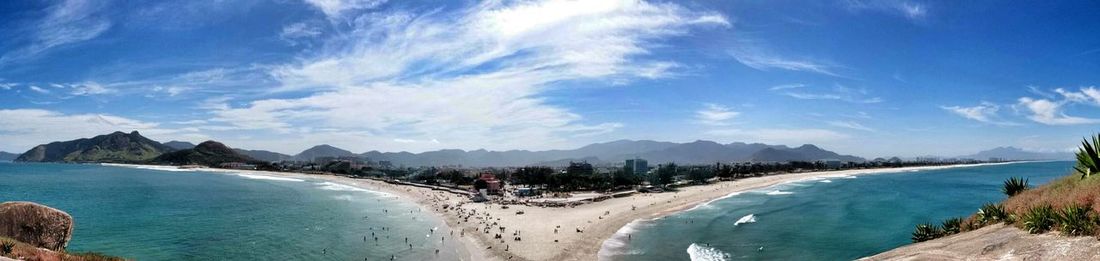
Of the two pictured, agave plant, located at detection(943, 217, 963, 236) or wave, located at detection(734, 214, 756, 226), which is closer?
agave plant, located at detection(943, 217, 963, 236)

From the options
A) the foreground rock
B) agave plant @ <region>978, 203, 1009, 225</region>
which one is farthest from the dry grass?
agave plant @ <region>978, 203, 1009, 225</region>

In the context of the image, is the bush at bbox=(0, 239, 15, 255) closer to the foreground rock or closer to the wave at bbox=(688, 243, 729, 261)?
the foreground rock

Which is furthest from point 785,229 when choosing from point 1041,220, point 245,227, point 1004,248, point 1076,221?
point 245,227

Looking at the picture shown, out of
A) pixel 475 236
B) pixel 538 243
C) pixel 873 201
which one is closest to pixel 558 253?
pixel 538 243

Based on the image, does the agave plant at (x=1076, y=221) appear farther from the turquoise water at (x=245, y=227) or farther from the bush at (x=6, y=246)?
the turquoise water at (x=245, y=227)

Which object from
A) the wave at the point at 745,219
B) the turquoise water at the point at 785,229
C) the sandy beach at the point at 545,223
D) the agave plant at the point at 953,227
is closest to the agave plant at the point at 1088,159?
the agave plant at the point at 953,227

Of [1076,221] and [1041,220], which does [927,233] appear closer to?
[1041,220]
